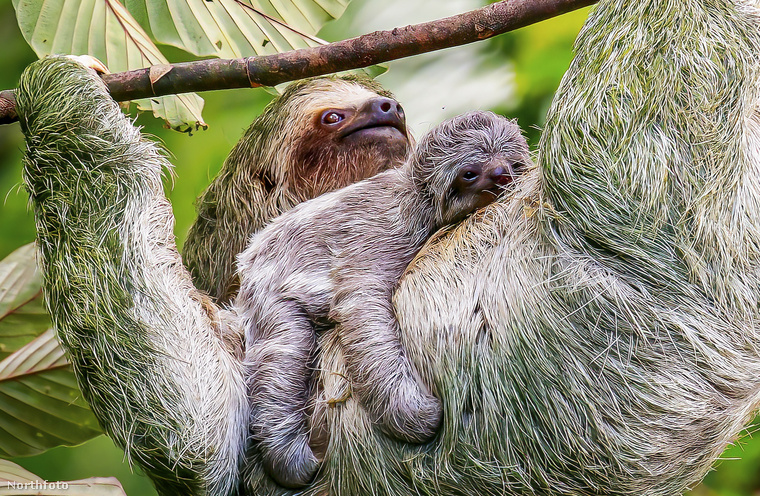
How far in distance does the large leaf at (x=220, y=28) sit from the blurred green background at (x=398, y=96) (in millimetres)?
1378

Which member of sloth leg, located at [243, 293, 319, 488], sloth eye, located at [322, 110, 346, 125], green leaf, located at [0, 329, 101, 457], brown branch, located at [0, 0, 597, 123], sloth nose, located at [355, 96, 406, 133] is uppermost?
brown branch, located at [0, 0, 597, 123]

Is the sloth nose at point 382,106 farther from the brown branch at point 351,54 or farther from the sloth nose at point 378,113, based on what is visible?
the brown branch at point 351,54

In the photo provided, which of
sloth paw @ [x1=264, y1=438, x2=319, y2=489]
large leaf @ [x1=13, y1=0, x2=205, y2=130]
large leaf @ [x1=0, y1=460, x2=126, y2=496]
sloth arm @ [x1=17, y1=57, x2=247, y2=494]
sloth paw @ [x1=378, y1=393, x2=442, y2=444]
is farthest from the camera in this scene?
large leaf @ [x1=13, y1=0, x2=205, y2=130]

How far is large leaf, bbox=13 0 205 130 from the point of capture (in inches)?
176

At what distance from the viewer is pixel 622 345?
284 cm

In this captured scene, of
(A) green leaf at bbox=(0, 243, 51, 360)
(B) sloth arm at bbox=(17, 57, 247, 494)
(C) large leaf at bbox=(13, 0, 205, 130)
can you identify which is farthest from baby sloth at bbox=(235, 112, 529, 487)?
(A) green leaf at bbox=(0, 243, 51, 360)

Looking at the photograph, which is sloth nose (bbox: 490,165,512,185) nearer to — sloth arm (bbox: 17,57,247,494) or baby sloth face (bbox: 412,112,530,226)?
baby sloth face (bbox: 412,112,530,226)

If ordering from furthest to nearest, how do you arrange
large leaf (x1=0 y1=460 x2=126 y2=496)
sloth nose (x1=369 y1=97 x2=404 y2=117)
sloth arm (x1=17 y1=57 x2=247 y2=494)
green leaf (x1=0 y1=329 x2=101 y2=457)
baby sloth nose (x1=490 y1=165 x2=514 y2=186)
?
1. green leaf (x1=0 y1=329 x2=101 y2=457)
2. sloth nose (x1=369 y1=97 x2=404 y2=117)
3. large leaf (x1=0 y1=460 x2=126 y2=496)
4. baby sloth nose (x1=490 y1=165 x2=514 y2=186)
5. sloth arm (x1=17 y1=57 x2=247 y2=494)

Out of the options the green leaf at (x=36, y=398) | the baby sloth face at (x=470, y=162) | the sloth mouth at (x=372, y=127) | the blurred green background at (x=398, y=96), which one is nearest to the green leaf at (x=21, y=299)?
the green leaf at (x=36, y=398)

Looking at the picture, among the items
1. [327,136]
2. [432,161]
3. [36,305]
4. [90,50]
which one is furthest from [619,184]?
[36,305]

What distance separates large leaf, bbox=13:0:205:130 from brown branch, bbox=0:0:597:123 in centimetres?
117

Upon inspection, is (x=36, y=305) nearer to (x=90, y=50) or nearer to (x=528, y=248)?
(x=90, y=50)

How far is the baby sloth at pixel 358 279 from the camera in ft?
10.3

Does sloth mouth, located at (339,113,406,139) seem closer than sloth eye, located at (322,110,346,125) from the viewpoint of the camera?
Yes
